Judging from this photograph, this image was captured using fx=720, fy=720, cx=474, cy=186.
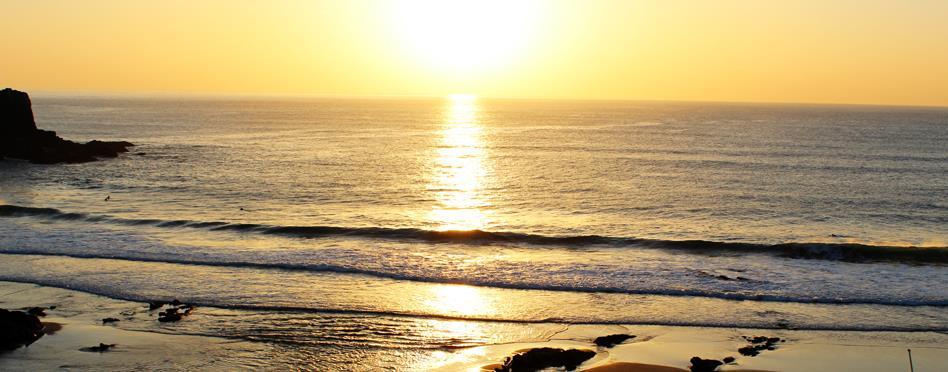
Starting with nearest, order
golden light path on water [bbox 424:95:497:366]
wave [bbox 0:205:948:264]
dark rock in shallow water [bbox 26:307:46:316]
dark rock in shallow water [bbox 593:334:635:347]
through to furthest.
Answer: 1. dark rock in shallow water [bbox 593:334:635:347]
2. golden light path on water [bbox 424:95:497:366]
3. dark rock in shallow water [bbox 26:307:46:316]
4. wave [bbox 0:205:948:264]

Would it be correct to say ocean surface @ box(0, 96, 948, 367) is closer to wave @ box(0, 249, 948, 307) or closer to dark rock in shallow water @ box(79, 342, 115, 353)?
wave @ box(0, 249, 948, 307)

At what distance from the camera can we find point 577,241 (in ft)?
113

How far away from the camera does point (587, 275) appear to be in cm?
2730

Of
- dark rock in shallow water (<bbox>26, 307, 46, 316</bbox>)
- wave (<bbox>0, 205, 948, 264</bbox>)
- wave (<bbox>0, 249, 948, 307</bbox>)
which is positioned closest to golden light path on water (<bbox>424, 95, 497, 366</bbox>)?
wave (<bbox>0, 249, 948, 307</bbox>)

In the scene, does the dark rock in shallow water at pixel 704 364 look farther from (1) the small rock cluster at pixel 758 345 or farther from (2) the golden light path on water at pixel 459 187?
(2) the golden light path on water at pixel 459 187

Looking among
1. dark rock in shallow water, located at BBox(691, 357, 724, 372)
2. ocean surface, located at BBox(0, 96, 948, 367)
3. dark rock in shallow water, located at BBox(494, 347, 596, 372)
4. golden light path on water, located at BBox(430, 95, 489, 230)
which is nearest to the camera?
dark rock in shallow water, located at BBox(494, 347, 596, 372)

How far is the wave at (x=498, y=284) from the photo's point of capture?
78.5 ft

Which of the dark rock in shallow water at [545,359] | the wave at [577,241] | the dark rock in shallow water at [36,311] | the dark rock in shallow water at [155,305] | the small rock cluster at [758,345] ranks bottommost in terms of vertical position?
the wave at [577,241]

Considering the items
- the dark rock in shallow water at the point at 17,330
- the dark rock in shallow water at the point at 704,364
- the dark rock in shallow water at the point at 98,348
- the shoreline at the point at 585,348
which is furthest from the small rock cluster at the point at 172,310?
the dark rock in shallow water at the point at 704,364

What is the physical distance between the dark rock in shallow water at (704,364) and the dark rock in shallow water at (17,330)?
665 inches

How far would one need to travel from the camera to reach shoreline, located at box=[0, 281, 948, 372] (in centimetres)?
1752

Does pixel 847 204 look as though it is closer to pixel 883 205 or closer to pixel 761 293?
pixel 883 205

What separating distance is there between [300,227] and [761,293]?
2271 cm

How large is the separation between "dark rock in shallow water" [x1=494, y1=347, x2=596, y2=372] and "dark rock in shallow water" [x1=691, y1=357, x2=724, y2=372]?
2.42m
